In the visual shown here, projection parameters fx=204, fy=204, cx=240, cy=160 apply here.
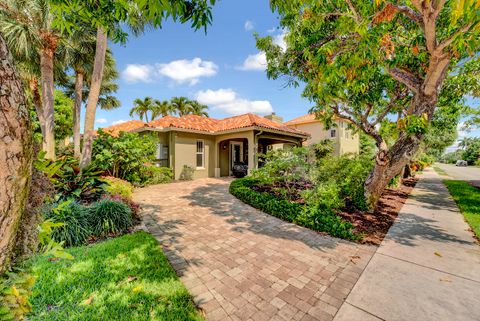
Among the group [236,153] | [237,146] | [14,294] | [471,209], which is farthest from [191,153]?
[471,209]

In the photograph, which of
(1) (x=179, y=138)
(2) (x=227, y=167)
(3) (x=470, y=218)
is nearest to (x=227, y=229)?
(3) (x=470, y=218)

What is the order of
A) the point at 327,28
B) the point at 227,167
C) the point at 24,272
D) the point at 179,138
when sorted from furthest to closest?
1. the point at 227,167
2. the point at 179,138
3. the point at 327,28
4. the point at 24,272

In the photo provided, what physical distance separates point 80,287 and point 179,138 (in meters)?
11.1

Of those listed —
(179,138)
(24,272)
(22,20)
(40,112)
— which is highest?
A: (22,20)

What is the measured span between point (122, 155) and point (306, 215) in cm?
898

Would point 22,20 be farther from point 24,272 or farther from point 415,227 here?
point 415,227

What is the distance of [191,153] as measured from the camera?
13.9 m

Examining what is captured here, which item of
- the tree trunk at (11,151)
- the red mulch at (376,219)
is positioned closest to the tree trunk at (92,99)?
the tree trunk at (11,151)

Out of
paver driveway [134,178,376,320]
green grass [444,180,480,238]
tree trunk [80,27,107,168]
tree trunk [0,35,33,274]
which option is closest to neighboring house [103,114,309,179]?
tree trunk [80,27,107,168]

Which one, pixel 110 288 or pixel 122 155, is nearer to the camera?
pixel 110 288

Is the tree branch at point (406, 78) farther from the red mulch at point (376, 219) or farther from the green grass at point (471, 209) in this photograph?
the green grass at point (471, 209)

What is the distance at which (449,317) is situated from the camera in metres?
2.46

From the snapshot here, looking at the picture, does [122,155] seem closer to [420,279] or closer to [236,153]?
[236,153]

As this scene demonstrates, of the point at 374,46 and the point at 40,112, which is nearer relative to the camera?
the point at 374,46
